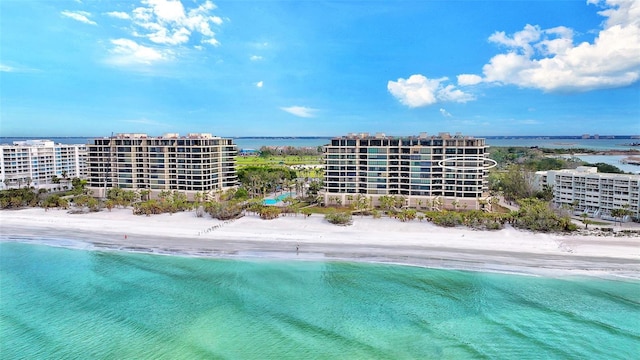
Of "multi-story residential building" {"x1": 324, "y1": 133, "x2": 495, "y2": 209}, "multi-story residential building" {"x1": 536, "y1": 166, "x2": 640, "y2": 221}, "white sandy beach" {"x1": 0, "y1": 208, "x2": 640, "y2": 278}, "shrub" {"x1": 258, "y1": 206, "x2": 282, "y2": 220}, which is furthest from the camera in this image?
"multi-story residential building" {"x1": 324, "y1": 133, "x2": 495, "y2": 209}

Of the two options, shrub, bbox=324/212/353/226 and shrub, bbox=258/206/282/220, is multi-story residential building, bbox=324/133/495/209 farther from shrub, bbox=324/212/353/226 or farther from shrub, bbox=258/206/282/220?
shrub, bbox=258/206/282/220

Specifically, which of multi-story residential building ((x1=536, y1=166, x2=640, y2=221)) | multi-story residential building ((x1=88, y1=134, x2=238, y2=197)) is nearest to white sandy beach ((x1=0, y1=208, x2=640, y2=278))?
multi-story residential building ((x1=536, y1=166, x2=640, y2=221))

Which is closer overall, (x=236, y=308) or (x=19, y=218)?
(x=236, y=308)

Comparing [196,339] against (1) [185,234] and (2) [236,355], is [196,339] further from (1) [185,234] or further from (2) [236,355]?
(1) [185,234]

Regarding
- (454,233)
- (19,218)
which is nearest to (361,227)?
(454,233)

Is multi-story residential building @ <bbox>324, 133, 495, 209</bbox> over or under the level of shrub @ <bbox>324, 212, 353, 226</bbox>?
over

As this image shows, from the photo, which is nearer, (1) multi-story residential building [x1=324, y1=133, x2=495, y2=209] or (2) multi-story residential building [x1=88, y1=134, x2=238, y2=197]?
(1) multi-story residential building [x1=324, y1=133, x2=495, y2=209]

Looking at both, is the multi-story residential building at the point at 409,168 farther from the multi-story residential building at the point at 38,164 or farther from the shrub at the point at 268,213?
the multi-story residential building at the point at 38,164
